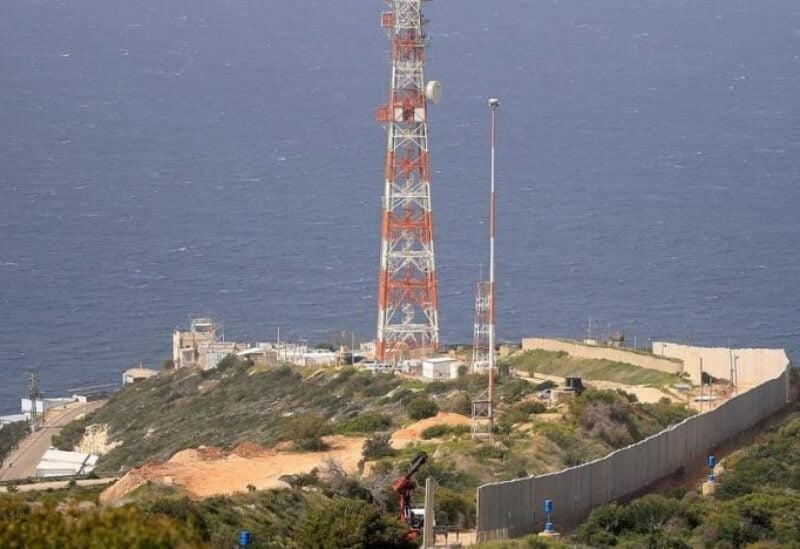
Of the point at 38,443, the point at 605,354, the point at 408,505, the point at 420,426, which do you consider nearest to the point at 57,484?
the point at 420,426

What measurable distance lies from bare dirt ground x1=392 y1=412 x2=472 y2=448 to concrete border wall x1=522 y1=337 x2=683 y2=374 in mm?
9769

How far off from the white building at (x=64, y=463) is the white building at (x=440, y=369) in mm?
7565

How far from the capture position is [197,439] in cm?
5366

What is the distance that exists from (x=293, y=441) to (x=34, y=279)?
60362 millimetres

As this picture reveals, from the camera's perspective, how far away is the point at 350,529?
30.0m

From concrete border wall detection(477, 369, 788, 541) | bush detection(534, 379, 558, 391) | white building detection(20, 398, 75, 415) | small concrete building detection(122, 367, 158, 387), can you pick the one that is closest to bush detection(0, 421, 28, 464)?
white building detection(20, 398, 75, 415)

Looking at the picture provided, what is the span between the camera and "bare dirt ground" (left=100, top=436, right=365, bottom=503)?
120ft

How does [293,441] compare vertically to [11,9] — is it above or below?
below

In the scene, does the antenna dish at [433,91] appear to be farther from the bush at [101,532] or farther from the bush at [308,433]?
the bush at [101,532]

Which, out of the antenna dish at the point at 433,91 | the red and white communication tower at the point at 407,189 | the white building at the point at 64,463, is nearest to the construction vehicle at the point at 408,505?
the white building at the point at 64,463

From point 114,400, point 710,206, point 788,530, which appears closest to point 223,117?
point 710,206

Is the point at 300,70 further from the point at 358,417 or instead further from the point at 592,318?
the point at 358,417

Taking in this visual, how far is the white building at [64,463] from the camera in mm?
54250

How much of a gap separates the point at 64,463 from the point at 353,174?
74.2 meters
